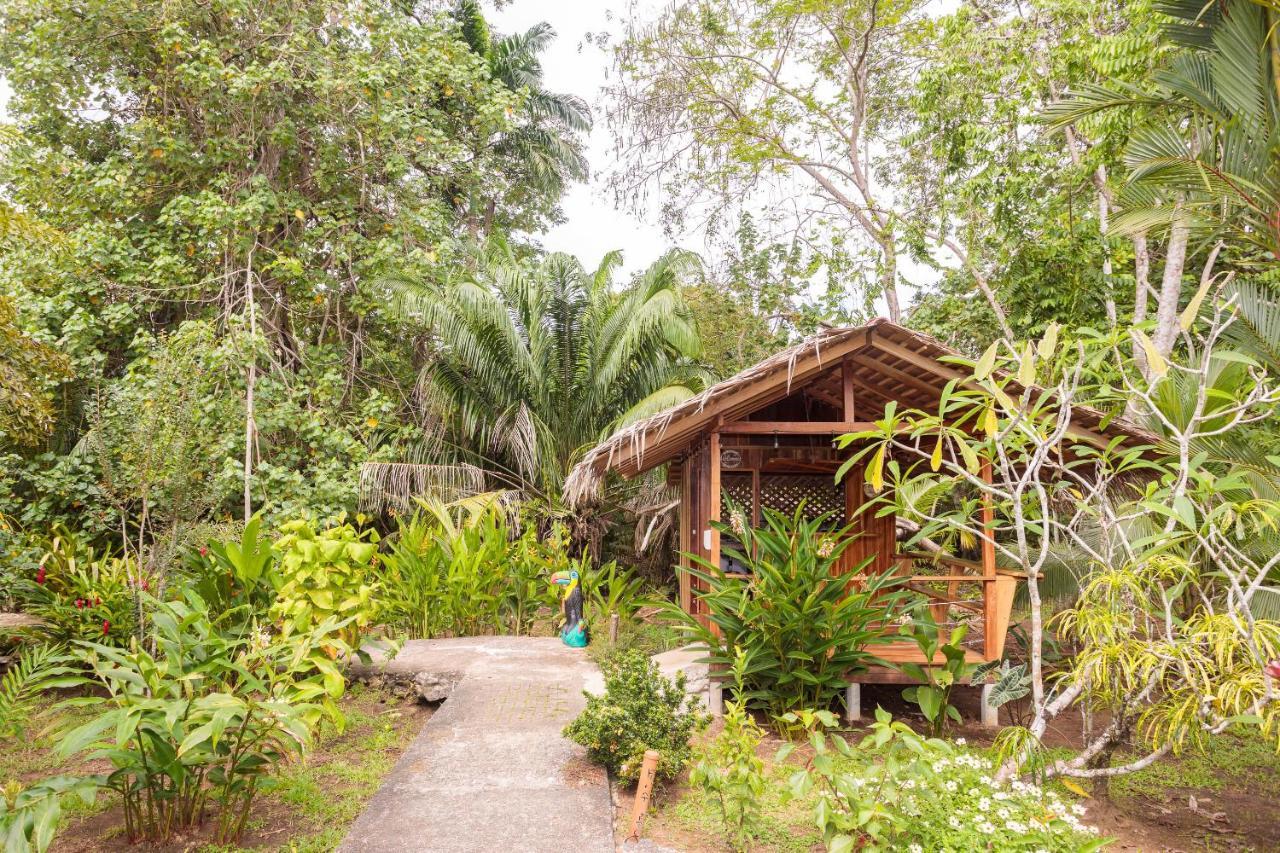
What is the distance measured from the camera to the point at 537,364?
1101 cm

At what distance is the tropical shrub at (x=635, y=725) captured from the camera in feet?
14.3

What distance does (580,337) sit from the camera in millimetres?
11188

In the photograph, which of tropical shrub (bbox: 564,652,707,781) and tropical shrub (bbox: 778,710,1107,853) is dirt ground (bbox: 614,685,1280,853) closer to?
tropical shrub (bbox: 564,652,707,781)

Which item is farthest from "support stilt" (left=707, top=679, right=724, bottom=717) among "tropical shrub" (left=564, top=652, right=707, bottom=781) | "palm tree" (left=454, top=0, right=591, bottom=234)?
"palm tree" (left=454, top=0, right=591, bottom=234)

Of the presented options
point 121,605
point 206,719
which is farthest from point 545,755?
point 121,605

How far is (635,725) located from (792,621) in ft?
4.50

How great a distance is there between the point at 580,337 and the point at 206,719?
820 cm

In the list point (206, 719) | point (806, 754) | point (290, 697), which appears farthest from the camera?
point (806, 754)

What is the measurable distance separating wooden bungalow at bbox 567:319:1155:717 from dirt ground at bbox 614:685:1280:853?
1093mm

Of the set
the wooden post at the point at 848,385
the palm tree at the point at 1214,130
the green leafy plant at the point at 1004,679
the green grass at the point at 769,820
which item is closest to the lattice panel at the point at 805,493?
the wooden post at the point at 848,385

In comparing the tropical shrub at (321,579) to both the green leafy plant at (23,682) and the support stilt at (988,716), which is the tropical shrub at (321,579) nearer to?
the green leafy plant at (23,682)

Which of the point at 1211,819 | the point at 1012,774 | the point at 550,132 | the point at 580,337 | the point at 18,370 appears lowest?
the point at 1211,819

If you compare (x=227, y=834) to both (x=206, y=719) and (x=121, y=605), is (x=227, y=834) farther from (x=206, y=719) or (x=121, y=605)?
(x=121, y=605)

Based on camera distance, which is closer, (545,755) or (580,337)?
(545,755)
